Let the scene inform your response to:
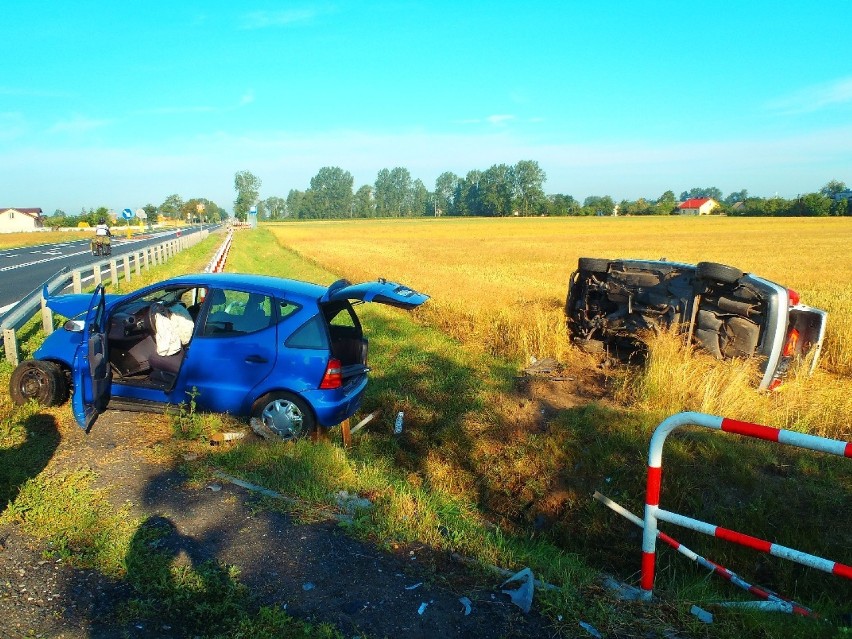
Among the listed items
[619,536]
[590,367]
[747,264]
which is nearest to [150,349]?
[619,536]

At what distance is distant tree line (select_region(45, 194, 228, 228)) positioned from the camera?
89125 millimetres

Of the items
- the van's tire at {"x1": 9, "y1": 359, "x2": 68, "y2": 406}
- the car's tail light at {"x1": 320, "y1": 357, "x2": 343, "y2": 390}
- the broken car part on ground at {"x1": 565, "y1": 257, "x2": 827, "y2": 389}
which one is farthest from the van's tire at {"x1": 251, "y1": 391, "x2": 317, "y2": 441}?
the broken car part on ground at {"x1": 565, "y1": 257, "x2": 827, "y2": 389}

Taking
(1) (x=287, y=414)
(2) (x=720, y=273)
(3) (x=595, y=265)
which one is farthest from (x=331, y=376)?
(3) (x=595, y=265)

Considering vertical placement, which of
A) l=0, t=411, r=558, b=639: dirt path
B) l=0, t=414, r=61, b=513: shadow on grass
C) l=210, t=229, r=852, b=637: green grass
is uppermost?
l=0, t=414, r=61, b=513: shadow on grass

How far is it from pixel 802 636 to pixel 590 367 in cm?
601

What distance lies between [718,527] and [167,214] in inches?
6017

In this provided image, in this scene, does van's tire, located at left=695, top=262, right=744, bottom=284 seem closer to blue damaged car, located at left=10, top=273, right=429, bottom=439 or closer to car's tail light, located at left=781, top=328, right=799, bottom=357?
car's tail light, located at left=781, top=328, right=799, bottom=357

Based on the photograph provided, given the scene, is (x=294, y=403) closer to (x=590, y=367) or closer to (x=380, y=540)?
(x=380, y=540)

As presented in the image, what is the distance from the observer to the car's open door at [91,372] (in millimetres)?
4730

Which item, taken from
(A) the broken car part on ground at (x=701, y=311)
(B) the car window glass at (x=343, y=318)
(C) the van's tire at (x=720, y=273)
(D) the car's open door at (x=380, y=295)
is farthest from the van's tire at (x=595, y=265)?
(D) the car's open door at (x=380, y=295)

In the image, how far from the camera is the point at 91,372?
4785 mm

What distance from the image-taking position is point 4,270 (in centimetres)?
2194

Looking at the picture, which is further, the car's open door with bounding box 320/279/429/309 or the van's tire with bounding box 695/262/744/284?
the van's tire with bounding box 695/262/744/284

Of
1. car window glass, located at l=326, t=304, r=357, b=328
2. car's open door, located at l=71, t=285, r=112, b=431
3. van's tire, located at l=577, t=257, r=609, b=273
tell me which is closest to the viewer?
car's open door, located at l=71, t=285, r=112, b=431
